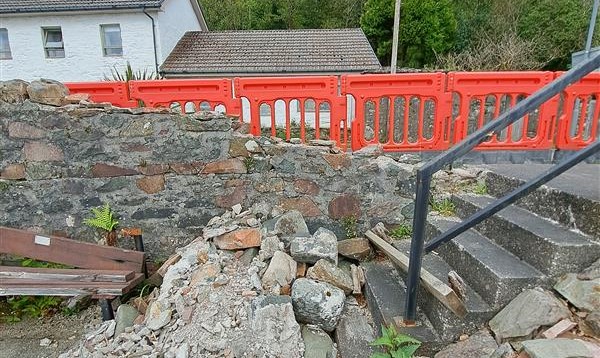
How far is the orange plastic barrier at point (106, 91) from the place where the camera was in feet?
9.90

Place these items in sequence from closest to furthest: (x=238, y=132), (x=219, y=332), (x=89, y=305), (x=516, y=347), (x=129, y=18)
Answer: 1. (x=516, y=347)
2. (x=219, y=332)
3. (x=238, y=132)
4. (x=89, y=305)
5. (x=129, y=18)

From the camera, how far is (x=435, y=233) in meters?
2.35

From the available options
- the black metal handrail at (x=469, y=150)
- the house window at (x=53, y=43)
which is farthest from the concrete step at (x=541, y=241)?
the house window at (x=53, y=43)

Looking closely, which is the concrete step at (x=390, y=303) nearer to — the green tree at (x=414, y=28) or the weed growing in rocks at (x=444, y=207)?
the weed growing in rocks at (x=444, y=207)

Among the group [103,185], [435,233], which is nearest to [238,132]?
[103,185]

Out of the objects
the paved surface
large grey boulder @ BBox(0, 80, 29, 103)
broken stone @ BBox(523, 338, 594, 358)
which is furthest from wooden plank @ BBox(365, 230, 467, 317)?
large grey boulder @ BBox(0, 80, 29, 103)

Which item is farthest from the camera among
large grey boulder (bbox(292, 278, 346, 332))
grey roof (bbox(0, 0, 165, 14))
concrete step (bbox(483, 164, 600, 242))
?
grey roof (bbox(0, 0, 165, 14))

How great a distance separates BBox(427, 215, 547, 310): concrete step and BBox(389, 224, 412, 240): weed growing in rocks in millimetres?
498

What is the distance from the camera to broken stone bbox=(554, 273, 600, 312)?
1.43 metres

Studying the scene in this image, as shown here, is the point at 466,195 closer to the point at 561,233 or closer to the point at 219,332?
the point at 561,233

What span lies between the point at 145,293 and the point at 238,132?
1.56m

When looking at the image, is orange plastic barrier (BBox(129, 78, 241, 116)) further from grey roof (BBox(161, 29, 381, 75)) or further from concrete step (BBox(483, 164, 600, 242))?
grey roof (BBox(161, 29, 381, 75))

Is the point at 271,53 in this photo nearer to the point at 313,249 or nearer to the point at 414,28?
the point at 414,28

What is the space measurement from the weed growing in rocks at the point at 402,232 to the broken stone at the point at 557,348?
1.35 metres
